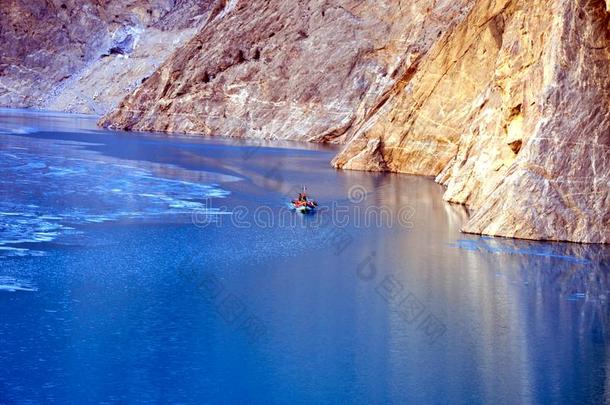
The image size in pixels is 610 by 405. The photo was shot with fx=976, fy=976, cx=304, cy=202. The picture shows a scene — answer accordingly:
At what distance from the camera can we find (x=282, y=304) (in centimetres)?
2988

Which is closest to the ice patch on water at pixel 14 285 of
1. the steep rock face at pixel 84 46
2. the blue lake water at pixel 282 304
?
the blue lake water at pixel 282 304

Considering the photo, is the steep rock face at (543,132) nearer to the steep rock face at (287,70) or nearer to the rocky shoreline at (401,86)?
the rocky shoreline at (401,86)

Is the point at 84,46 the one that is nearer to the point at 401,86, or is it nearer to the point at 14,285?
the point at 401,86

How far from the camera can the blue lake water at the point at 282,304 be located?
75.0ft

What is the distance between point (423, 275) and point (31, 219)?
18.1 m

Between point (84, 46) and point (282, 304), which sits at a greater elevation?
point (84, 46)

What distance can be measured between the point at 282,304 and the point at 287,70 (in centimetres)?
8219

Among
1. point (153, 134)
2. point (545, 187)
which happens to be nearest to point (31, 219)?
point (545, 187)

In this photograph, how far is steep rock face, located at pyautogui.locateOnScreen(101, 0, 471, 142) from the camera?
104000 millimetres

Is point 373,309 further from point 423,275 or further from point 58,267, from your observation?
point 58,267

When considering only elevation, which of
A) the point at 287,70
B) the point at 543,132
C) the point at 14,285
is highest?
the point at 287,70

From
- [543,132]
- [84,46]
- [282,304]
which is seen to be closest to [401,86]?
[543,132]

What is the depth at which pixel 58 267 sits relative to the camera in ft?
109

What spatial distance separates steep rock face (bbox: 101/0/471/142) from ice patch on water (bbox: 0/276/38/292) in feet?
235
